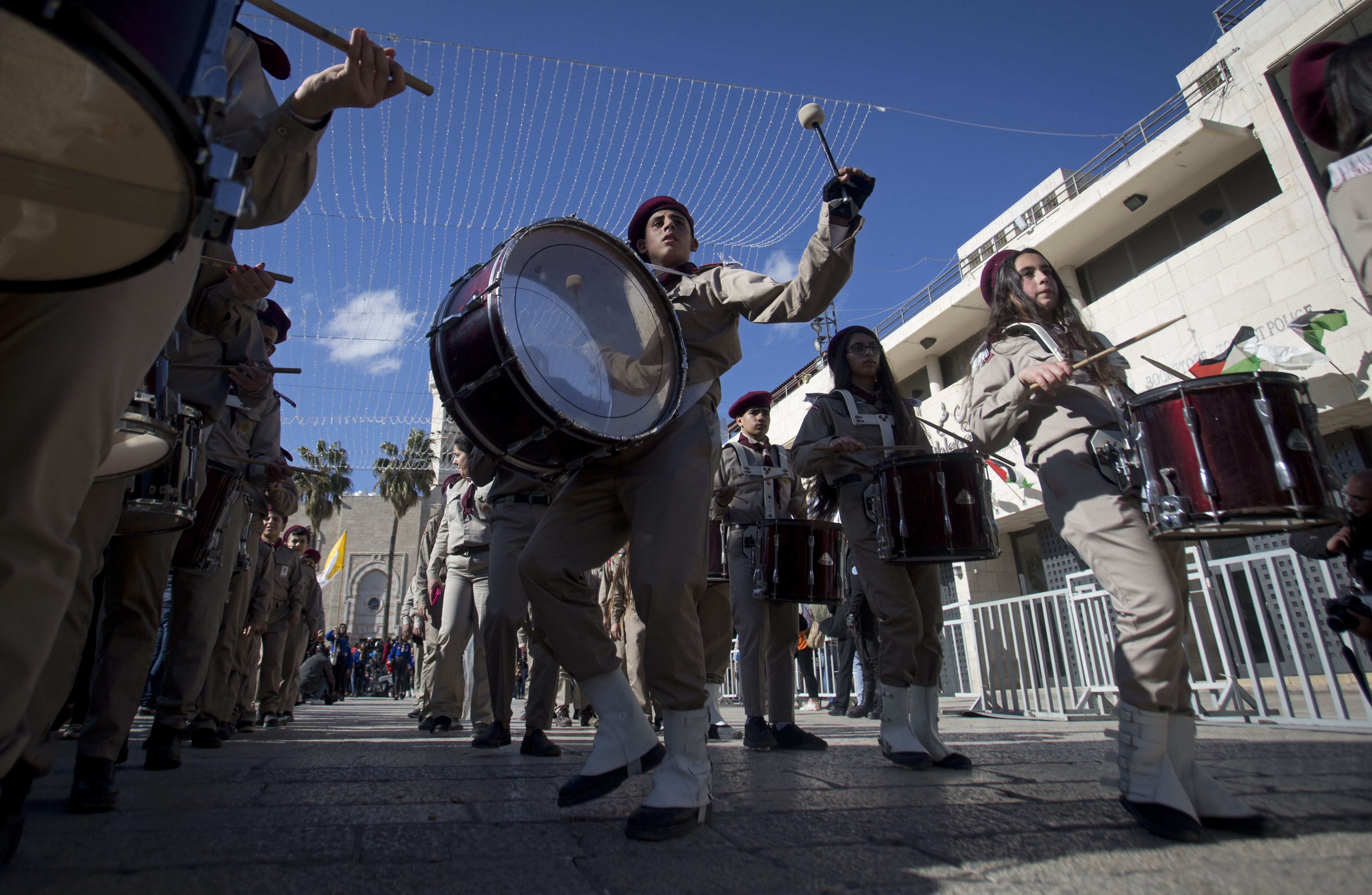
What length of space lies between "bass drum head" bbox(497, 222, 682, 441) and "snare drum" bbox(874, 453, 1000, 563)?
146 cm

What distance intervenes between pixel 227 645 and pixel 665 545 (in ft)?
12.4

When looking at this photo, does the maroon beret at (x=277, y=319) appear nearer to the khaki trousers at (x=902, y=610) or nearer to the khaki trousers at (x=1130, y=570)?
the khaki trousers at (x=902, y=610)

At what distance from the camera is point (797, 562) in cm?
459

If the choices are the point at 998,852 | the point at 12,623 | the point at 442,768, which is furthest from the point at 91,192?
the point at 442,768

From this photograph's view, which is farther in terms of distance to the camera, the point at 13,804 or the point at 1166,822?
the point at 1166,822

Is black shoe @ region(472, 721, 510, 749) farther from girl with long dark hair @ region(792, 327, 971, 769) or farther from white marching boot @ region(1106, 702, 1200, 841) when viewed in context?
white marching boot @ region(1106, 702, 1200, 841)

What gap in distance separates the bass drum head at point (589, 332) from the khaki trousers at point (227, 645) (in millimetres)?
3149

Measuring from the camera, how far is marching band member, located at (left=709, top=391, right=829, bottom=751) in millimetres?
4551

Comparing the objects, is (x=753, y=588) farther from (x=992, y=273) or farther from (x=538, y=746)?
(x=992, y=273)

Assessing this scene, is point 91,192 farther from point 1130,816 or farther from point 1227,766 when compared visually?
point 1227,766

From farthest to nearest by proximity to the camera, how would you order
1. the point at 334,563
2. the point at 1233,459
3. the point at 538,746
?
the point at 334,563, the point at 538,746, the point at 1233,459

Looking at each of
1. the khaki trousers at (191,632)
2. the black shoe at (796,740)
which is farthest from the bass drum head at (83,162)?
the black shoe at (796,740)

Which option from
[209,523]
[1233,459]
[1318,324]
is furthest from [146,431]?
[1318,324]

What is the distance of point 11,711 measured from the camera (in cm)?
102
